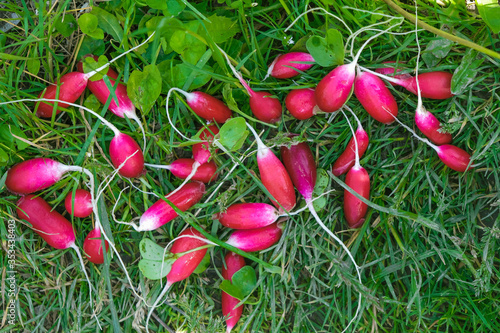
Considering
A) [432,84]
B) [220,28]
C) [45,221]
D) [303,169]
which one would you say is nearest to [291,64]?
[220,28]

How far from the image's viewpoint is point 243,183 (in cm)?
168

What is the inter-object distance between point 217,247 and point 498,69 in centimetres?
141

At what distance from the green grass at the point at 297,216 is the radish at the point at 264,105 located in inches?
2.3

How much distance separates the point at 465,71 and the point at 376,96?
14.9 inches

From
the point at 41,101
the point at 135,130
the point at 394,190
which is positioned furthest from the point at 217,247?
the point at 41,101

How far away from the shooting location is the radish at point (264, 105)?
1.56m

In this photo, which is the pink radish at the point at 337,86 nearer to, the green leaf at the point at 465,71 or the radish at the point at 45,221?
the green leaf at the point at 465,71

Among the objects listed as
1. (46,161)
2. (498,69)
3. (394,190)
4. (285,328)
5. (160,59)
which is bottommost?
(285,328)

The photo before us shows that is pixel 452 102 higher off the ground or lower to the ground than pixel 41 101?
lower

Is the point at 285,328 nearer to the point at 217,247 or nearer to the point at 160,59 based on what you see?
the point at 217,247

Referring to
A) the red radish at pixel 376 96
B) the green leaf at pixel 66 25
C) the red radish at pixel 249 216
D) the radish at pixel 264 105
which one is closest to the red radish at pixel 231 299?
the red radish at pixel 249 216

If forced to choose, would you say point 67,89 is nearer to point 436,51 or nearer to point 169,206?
point 169,206

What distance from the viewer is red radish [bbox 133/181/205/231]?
162 centimetres

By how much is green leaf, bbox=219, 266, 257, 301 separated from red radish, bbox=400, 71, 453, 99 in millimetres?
1020
